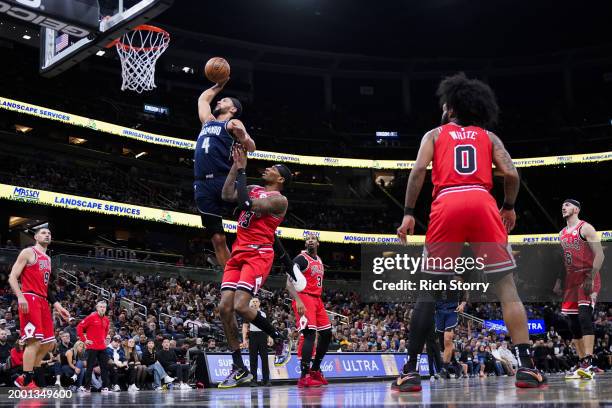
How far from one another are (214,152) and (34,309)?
11.3 ft

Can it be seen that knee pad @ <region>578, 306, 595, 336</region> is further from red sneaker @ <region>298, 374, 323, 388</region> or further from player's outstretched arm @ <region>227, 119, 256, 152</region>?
player's outstretched arm @ <region>227, 119, 256, 152</region>

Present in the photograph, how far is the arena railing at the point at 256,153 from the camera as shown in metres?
33.1

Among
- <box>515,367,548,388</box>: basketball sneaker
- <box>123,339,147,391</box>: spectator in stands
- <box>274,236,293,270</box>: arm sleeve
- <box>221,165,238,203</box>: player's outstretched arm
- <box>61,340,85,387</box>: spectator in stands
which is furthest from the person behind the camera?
<box>123,339,147,391</box>: spectator in stands

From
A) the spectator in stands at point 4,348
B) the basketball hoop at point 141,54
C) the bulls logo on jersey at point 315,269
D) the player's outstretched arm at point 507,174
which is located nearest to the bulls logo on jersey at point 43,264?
the bulls logo on jersey at point 315,269

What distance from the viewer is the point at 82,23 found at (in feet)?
28.8

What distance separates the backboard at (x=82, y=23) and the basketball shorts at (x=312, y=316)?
4483 millimetres

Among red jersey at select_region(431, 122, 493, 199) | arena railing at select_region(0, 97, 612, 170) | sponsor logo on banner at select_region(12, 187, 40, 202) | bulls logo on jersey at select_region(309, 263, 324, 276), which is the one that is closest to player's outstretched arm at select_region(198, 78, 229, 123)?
red jersey at select_region(431, 122, 493, 199)

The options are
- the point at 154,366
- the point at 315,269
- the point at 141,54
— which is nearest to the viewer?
the point at 315,269

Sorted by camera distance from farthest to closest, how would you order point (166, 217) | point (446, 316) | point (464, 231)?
1. point (166, 217)
2. point (446, 316)
3. point (464, 231)

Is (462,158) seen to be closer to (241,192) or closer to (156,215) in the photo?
(241,192)

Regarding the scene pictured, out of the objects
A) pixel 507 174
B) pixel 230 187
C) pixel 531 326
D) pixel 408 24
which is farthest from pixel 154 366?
pixel 408 24

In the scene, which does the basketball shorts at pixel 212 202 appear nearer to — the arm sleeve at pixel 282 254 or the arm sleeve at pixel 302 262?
the arm sleeve at pixel 282 254

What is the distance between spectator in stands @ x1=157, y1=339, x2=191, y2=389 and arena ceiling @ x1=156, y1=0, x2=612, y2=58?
1113 inches

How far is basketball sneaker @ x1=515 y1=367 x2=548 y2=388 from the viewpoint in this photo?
4992mm
